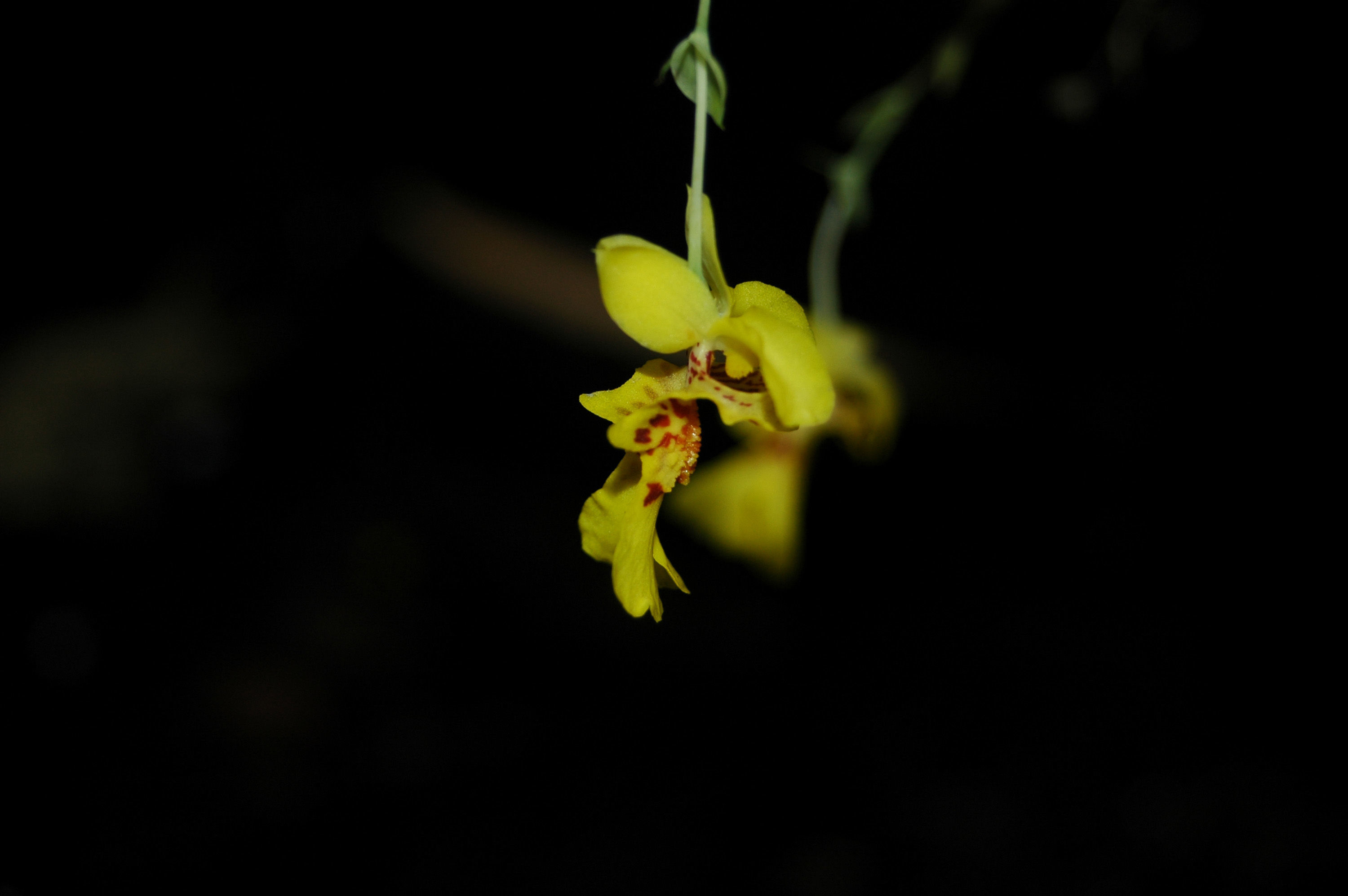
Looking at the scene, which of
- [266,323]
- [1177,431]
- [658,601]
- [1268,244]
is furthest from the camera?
[266,323]

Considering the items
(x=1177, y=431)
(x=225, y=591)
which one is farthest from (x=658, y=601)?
(x=225, y=591)

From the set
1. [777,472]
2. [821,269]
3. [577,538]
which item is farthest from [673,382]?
[577,538]

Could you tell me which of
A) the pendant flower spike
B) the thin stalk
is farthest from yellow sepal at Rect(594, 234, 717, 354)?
the thin stalk

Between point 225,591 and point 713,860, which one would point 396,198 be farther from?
point 713,860

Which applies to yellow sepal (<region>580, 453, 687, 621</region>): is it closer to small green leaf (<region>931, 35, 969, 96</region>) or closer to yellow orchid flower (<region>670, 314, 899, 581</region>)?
yellow orchid flower (<region>670, 314, 899, 581</region>)

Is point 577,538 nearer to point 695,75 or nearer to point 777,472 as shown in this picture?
point 777,472
